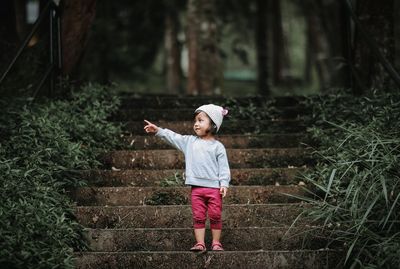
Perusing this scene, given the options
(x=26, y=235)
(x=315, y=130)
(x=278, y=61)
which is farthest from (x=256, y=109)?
(x=278, y=61)

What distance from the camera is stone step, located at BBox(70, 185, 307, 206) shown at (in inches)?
227

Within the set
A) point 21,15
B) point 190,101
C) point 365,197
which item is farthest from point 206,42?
point 365,197

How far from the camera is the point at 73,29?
8.42 metres

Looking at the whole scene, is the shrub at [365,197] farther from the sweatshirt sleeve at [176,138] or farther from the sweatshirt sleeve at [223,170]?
the sweatshirt sleeve at [176,138]

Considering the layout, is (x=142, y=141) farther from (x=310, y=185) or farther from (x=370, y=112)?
(x=370, y=112)

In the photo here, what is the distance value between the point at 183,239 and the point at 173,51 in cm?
1231

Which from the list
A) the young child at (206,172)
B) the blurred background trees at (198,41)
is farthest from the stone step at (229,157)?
the young child at (206,172)

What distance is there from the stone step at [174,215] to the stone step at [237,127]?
205cm

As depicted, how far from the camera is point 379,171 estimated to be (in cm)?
481

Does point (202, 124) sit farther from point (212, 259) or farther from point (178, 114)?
point (178, 114)

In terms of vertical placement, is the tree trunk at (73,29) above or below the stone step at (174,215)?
above

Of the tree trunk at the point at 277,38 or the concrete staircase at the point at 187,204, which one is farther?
the tree trunk at the point at 277,38

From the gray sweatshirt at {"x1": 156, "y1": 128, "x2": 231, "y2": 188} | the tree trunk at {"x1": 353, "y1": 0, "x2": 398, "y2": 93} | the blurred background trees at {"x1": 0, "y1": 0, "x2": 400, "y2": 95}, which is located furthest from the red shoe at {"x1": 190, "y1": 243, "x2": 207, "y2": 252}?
the tree trunk at {"x1": 353, "y1": 0, "x2": 398, "y2": 93}

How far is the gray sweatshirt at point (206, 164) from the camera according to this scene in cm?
490
